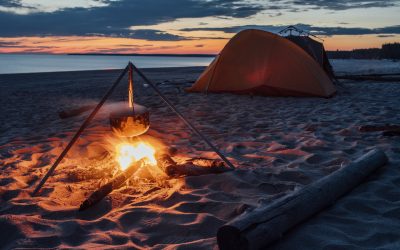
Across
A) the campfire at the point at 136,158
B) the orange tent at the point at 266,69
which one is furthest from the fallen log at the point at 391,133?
the orange tent at the point at 266,69

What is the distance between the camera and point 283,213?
2.55 metres

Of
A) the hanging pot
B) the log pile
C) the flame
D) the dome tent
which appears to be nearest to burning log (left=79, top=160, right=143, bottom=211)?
the log pile

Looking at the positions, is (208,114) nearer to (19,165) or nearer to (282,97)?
(282,97)

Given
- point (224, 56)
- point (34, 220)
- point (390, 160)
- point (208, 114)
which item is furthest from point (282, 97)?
point (34, 220)

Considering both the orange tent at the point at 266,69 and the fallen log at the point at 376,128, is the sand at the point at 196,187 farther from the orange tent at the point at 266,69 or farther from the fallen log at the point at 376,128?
the orange tent at the point at 266,69

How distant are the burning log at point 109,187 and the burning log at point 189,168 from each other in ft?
0.99

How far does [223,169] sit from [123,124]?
133 cm

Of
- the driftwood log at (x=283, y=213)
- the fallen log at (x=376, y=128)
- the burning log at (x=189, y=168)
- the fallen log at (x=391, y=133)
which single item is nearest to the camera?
the driftwood log at (x=283, y=213)

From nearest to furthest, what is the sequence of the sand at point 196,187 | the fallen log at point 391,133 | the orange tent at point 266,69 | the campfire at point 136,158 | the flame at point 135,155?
the sand at point 196,187 < the campfire at point 136,158 < the flame at point 135,155 < the fallen log at point 391,133 < the orange tent at point 266,69

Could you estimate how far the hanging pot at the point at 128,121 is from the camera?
365 centimetres

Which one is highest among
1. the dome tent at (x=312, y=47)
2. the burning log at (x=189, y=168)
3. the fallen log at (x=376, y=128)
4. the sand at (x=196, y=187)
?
the dome tent at (x=312, y=47)

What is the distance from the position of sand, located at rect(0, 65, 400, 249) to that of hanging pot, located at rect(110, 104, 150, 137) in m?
0.64

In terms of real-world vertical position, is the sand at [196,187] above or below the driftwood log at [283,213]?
below

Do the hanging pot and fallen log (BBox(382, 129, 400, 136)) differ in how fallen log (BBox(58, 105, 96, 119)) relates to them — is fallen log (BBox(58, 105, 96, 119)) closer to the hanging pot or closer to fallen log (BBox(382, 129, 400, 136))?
the hanging pot
